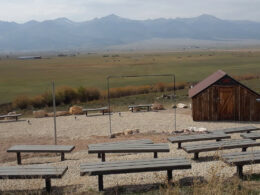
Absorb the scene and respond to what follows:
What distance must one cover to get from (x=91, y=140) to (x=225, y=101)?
7952 millimetres

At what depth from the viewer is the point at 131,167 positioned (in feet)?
25.5

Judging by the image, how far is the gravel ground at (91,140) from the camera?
8344mm

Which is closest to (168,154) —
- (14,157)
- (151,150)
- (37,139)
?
(151,150)

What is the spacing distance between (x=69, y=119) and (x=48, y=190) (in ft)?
45.7

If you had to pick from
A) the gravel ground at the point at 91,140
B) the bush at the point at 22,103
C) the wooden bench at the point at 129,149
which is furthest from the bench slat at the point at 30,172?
the bush at the point at 22,103

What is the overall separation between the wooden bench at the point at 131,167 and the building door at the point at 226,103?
1175 cm

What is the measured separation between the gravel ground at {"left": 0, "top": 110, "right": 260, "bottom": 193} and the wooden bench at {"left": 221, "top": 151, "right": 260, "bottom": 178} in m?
0.26

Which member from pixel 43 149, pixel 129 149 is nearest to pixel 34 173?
pixel 129 149

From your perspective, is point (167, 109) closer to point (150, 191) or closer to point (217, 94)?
point (217, 94)

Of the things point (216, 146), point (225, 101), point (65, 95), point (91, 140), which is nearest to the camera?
point (216, 146)

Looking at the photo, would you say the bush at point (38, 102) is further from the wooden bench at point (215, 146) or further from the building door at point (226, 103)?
the wooden bench at point (215, 146)

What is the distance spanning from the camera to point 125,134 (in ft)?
54.4

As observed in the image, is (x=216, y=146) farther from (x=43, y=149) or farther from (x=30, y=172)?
(x=43, y=149)

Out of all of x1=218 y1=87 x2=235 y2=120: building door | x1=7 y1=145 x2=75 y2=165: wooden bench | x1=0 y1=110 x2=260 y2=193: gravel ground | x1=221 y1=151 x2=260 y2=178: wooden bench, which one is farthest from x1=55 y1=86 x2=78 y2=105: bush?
x1=221 y1=151 x2=260 y2=178: wooden bench
